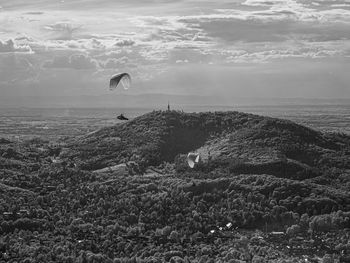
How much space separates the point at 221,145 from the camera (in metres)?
154

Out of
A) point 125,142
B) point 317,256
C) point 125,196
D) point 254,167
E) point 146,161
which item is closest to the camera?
point 317,256

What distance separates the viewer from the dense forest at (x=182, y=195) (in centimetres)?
8938

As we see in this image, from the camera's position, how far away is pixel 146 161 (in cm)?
14962

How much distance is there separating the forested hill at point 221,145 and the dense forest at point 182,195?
295 millimetres

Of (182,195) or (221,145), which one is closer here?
(182,195)

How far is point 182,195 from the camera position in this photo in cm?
11638

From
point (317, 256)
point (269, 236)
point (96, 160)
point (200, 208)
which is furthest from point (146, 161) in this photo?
point (317, 256)

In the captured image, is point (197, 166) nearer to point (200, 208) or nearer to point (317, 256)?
point (200, 208)

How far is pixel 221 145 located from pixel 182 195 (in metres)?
40.0

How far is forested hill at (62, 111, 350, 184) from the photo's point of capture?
141 metres

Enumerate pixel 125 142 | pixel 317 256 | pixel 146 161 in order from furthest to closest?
pixel 125 142
pixel 146 161
pixel 317 256

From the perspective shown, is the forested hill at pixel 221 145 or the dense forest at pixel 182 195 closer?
the dense forest at pixel 182 195

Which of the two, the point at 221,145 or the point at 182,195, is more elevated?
the point at 221,145

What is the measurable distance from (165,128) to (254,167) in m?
38.3
